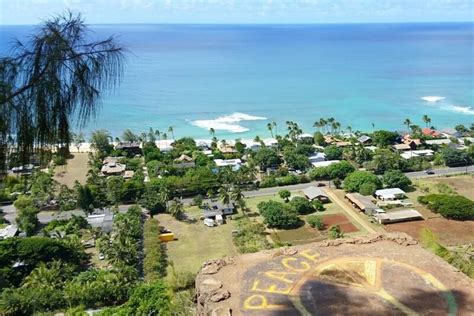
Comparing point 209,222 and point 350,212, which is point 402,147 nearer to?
point 350,212

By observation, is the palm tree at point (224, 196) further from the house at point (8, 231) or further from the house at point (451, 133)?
the house at point (451, 133)

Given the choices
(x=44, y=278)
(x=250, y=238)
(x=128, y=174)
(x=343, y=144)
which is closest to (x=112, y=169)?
(x=128, y=174)

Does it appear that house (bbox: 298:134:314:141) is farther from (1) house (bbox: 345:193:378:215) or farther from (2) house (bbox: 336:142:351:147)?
(1) house (bbox: 345:193:378:215)

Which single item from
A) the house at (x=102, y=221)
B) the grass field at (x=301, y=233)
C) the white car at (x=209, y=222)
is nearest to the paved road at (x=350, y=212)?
the grass field at (x=301, y=233)

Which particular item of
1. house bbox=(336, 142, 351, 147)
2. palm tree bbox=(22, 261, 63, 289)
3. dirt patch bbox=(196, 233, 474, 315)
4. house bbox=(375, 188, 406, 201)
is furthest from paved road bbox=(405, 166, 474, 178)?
palm tree bbox=(22, 261, 63, 289)

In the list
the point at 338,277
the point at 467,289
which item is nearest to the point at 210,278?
the point at 338,277

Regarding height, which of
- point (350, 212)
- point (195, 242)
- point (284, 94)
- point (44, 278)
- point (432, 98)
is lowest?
point (195, 242)
